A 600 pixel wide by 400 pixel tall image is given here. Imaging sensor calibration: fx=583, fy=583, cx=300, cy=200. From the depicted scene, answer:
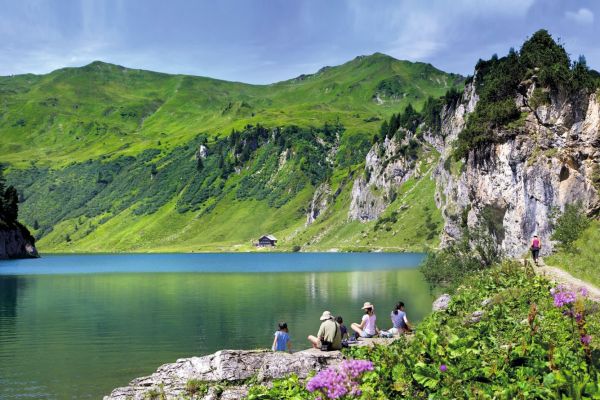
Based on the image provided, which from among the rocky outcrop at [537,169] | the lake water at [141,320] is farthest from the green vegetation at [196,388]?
the rocky outcrop at [537,169]

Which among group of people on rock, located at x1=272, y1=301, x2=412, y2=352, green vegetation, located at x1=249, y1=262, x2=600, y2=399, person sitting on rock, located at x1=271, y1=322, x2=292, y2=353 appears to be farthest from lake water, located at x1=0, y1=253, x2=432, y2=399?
green vegetation, located at x1=249, y1=262, x2=600, y2=399

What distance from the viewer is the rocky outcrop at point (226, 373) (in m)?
22.8

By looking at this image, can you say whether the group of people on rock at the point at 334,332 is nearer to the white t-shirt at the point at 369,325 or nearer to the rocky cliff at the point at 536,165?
the white t-shirt at the point at 369,325

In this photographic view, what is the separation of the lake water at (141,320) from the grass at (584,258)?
49.0 ft

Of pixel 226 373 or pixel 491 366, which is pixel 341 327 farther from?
pixel 491 366

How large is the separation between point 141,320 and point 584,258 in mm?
43172

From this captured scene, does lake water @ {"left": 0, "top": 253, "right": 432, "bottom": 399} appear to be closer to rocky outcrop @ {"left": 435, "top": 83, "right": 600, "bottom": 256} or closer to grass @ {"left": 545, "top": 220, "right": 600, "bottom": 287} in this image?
grass @ {"left": 545, "top": 220, "right": 600, "bottom": 287}

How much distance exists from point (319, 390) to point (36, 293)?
90.6m

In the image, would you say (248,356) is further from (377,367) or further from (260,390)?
(377,367)

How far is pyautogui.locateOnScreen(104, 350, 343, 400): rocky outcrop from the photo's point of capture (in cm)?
2284

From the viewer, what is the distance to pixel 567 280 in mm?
41219

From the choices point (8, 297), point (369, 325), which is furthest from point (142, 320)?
point (8, 297)

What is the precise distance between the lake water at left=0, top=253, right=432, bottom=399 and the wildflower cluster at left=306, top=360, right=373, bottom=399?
22823 mm

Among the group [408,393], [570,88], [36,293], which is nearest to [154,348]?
[408,393]
